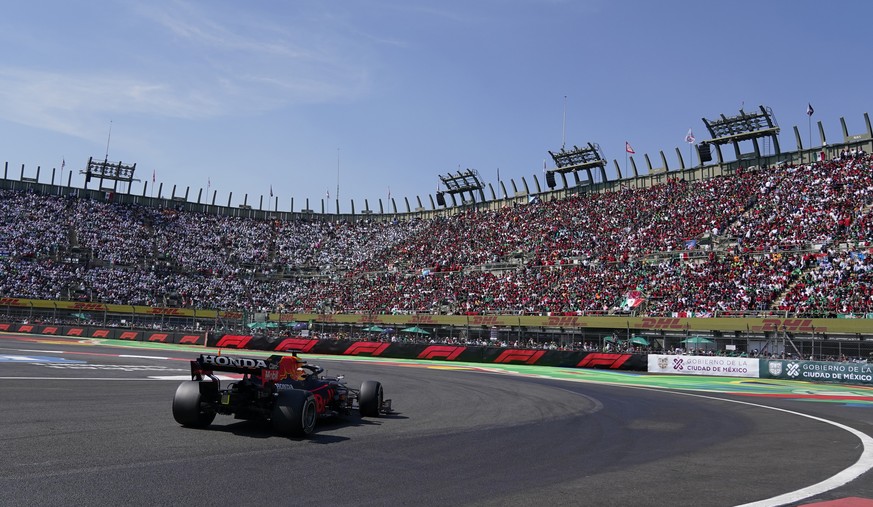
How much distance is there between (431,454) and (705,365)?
87.7 ft

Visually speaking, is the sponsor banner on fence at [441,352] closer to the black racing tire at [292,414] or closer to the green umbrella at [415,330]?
the green umbrella at [415,330]

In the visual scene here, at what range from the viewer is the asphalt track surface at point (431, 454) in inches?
268

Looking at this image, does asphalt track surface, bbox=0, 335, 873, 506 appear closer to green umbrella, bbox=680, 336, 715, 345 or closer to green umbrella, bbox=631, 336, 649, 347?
green umbrella, bbox=680, 336, 715, 345

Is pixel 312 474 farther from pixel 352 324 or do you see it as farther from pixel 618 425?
pixel 352 324

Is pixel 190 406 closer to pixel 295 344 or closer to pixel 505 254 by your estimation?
pixel 295 344

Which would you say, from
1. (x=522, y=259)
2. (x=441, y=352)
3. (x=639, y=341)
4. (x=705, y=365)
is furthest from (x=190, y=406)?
(x=522, y=259)

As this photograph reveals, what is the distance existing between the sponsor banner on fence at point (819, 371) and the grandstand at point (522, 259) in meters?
1.18

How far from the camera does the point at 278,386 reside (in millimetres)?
11195

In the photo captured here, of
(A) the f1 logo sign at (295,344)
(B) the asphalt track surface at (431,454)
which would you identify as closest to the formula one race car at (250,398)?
(B) the asphalt track surface at (431,454)

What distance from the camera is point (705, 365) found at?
1278 inches

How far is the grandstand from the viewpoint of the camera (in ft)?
126

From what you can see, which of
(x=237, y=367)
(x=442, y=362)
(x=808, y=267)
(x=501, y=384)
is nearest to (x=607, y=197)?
(x=808, y=267)

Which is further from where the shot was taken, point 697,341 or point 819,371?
point 697,341

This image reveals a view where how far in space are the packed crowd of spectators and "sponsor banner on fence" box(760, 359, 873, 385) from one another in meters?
5.28
